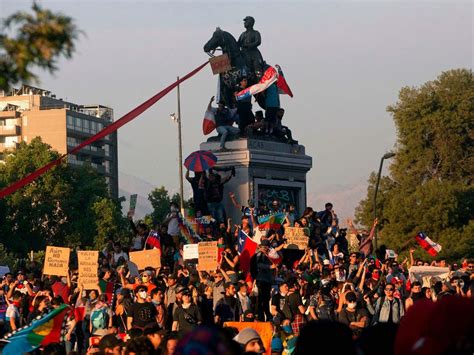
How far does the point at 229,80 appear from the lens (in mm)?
40156

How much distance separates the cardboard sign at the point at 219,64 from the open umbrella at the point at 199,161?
2.52 metres

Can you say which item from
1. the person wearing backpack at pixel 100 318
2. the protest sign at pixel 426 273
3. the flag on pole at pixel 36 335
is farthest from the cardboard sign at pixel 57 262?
the flag on pole at pixel 36 335

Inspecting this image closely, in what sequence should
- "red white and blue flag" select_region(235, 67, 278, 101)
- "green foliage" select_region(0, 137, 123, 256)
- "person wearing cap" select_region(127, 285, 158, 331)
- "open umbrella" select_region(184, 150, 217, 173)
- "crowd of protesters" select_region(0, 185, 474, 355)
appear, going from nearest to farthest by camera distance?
"person wearing cap" select_region(127, 285, 158, 331), "crowd of protesters" select_region(0, 185, 474, 355), "open umbrella" select_region(184, 150, 217, 173), "red white and blue flag" select_region(235, 67, 278, 101), "green foliage" select_region(0, 137, 123, 256)

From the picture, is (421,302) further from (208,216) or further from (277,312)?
(208,216)

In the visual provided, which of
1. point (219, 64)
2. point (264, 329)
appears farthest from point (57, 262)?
point (219, 64)

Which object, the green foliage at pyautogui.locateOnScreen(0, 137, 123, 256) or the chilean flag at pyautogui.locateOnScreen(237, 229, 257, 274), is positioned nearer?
the chilean flag at pyautogui.locateOnScreen(237, 229, 257, 274)

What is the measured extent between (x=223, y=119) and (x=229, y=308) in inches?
689

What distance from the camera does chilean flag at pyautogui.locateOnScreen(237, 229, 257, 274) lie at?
27750 millimetres

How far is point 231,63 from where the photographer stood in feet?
133

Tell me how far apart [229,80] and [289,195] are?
4027 millimetres

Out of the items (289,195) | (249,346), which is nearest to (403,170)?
(289,195)

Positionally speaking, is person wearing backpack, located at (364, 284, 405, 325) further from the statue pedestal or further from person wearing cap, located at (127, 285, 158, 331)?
the statue pedestal

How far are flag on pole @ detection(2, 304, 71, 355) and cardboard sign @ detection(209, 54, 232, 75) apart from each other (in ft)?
71.3

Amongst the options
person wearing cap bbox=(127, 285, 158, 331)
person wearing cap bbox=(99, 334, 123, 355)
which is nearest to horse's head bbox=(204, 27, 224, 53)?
person wearing cap bbox=(127, 285, 158, 331)
